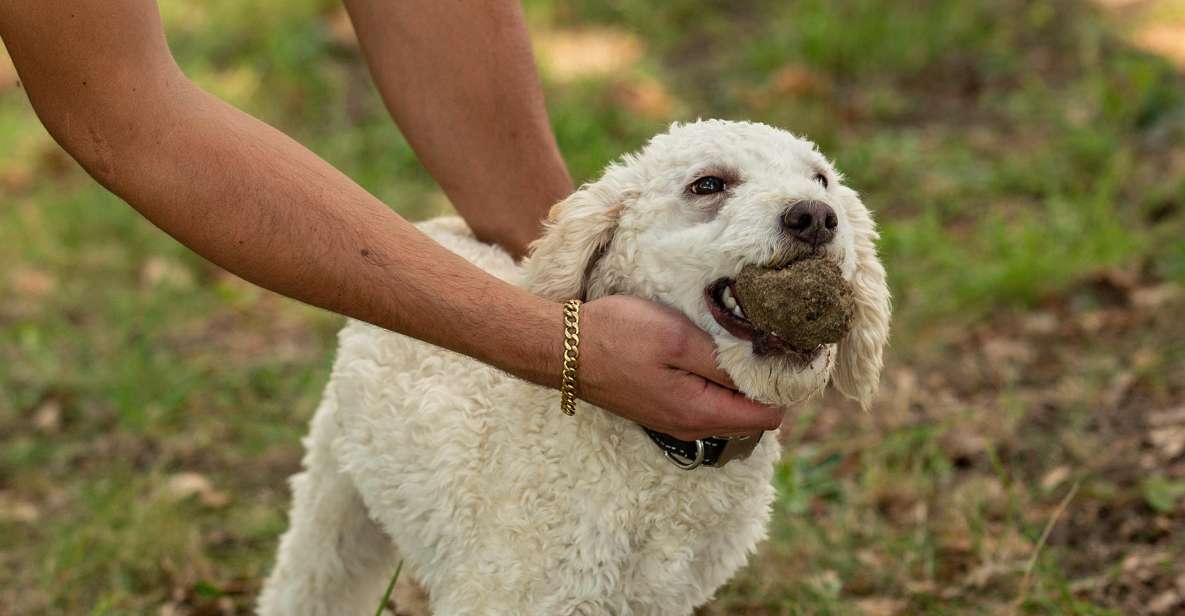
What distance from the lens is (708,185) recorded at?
7.09ft

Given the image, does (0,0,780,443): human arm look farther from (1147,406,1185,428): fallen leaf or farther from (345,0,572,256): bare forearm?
(1147,406,1185,428): fallen leaf

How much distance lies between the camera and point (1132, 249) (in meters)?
4.27

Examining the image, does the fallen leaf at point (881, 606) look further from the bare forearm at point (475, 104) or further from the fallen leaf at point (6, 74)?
the fallen leaf at point (6, 74)

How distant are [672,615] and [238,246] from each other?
3.34ft

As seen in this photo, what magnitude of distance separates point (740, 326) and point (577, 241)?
1.16ft

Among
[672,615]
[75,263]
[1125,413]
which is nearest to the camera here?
[672,615]

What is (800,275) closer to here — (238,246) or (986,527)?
(238,246)

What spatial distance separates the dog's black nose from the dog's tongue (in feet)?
0.13

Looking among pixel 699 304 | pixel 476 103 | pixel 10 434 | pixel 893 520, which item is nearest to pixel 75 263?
pixel 10 434

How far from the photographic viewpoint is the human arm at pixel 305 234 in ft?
6.15

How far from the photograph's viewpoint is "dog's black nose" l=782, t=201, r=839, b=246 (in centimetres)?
194

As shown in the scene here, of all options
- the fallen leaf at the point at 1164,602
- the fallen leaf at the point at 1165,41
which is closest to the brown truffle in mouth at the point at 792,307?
the fallen leaf at the point at 1164,602

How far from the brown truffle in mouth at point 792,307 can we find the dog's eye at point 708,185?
219 mm

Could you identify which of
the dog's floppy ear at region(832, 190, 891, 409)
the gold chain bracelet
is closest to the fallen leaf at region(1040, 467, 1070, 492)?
the dog's floppy ear at region(832, 190, 891, 409)
